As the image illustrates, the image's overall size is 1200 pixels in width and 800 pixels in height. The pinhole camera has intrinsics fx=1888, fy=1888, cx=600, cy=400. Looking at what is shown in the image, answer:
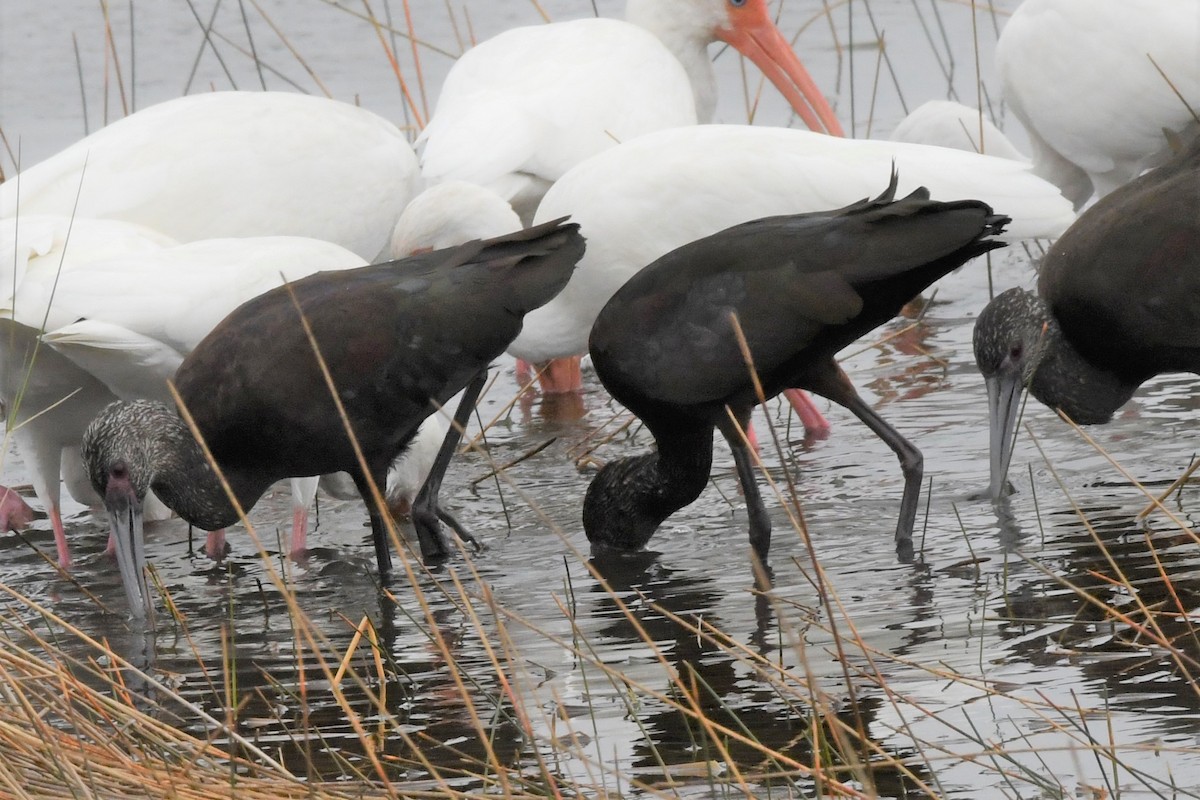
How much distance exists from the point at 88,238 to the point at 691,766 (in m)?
3.01

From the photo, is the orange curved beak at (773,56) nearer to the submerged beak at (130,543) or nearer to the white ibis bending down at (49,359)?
the white ibis bending down at (49,359)

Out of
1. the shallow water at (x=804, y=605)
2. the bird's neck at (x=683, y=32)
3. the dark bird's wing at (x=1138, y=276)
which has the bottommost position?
the shallow water at (x=804, y=605)

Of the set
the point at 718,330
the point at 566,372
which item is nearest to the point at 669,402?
the point at 718,330

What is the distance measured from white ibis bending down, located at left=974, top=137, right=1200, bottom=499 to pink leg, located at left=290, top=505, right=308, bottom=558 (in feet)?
6.42

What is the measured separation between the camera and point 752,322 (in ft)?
15.7

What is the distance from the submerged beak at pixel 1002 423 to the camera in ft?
16.6

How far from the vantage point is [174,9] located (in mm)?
11805

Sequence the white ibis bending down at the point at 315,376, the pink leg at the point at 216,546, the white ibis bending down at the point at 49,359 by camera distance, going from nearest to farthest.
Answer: the white ibis bending down at the point at 315,376 < the white ibis bending down at the point at 49,359 < the pink leg at the point at 216,546

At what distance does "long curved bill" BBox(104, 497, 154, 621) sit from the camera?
471cm

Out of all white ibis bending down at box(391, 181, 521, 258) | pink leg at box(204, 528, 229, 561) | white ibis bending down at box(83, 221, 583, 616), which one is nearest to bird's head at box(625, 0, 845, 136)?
white ibis bending down at box(391, 181, 521, 258)

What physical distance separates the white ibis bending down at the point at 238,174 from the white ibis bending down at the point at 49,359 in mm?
234

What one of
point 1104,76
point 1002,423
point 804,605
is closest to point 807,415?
point 1002,423

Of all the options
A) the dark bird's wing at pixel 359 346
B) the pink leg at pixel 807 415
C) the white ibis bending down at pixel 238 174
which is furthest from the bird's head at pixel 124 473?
the pink leg at pixel 807 415

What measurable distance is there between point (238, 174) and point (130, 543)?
1822mm
